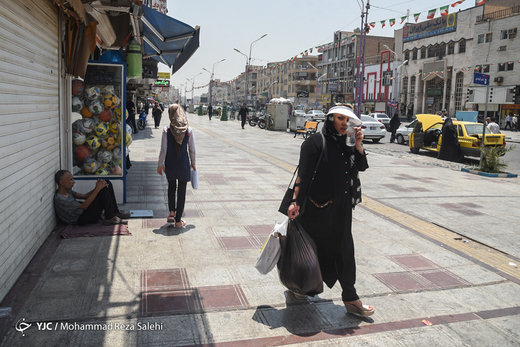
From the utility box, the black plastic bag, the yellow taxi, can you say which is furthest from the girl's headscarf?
the utility box

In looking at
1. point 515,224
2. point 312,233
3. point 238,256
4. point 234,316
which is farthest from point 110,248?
point 515,224

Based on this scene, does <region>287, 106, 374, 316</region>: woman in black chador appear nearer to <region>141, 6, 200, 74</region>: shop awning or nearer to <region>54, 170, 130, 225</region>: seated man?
<region>54, 170, 130, 225</region>: seated man

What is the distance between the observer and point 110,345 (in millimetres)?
3117

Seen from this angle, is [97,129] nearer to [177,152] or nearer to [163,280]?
[177,152]

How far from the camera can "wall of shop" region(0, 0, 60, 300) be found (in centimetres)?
382

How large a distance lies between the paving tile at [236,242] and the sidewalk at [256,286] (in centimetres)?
2

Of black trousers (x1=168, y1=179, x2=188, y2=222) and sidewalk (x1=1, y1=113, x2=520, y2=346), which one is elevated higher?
black trousers (x1=168, y1=179, x2=188, y2=222)

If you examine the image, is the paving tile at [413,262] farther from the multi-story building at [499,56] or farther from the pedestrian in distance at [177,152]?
the multi-story building at [499,56]

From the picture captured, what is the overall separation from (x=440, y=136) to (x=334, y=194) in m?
14.2

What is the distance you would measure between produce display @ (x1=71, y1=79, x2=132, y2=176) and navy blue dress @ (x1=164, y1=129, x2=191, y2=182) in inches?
64.0

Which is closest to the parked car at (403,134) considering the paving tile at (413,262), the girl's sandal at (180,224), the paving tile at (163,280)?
the paving tile at (413,262)

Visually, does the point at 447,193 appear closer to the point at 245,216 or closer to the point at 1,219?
the point at 245,216

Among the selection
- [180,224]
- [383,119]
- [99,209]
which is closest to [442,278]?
[180,224]

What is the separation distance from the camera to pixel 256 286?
4297 mm
